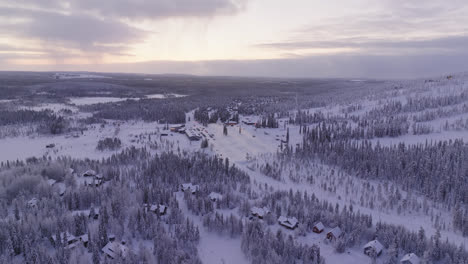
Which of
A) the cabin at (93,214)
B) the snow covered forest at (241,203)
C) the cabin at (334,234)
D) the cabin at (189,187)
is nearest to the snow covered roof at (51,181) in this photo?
the snow covered forest at (241,203)

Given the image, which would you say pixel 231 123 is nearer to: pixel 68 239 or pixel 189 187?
pixel 189 187

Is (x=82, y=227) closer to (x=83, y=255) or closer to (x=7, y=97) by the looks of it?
(x=83, y=255)

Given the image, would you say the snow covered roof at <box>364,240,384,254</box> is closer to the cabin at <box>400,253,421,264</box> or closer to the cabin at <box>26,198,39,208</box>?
the cabin at <box>400,253,421,264</box>

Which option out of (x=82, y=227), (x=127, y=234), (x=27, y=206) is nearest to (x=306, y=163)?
(x=127, y=234)

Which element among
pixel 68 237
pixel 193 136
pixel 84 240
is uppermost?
pixel 193 136

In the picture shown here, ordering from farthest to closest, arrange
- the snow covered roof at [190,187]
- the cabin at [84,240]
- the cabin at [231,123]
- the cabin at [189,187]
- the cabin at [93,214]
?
the cabin at [231,123] < the snow covered roof at [190,187] < the cabin at [189,187] < the cabin at [93,214] < the cabin at [84,240]

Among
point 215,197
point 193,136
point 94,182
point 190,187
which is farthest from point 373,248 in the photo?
point 193,136

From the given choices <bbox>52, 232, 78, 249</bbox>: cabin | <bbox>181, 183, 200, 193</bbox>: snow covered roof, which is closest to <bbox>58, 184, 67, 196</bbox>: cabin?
<bbox>52, 232, 78, 249</bbox>: cabin

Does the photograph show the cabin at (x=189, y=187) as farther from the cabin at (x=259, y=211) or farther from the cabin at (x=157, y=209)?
the cabin at (x=259, y=211)
